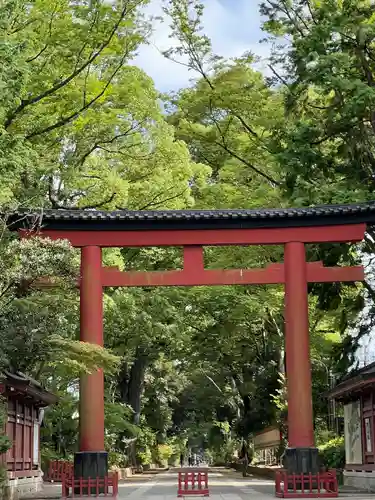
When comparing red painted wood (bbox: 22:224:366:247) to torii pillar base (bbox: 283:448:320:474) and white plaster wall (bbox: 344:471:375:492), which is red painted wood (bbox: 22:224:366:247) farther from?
white plaster wall (bbox: 344:471:375:492)

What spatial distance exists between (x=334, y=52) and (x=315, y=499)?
12.0 meters

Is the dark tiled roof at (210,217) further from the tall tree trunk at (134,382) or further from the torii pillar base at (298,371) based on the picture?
the tall tree trunk at (134,382)

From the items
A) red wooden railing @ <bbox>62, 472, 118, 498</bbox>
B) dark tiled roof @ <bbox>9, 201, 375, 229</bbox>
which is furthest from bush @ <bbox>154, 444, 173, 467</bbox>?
dark tiled roof @ <bbox>9, 201, 375, 229</bbox>

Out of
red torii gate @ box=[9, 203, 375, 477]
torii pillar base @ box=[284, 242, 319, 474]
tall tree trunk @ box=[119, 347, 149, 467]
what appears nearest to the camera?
torii pillar base @ box=[284, 242, 319, 474]

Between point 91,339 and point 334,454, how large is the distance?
12.6 metres

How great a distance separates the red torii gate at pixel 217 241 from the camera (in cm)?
1852

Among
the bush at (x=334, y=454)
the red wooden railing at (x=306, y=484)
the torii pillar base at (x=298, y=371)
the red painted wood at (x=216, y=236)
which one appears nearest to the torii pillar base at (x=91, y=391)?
the red painted wood at (x=216, y=236)

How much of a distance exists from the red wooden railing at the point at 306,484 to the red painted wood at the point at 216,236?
599 centimetres

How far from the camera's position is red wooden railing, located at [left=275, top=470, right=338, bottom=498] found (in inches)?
673

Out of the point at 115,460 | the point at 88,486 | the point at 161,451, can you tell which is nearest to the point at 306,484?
the point at 88,486

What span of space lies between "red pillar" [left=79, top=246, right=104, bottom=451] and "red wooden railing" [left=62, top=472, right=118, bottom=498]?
77cm

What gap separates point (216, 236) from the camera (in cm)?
1927

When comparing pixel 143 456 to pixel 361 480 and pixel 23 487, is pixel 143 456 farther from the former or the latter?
pixel 361 480

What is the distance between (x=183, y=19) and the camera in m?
23.8
